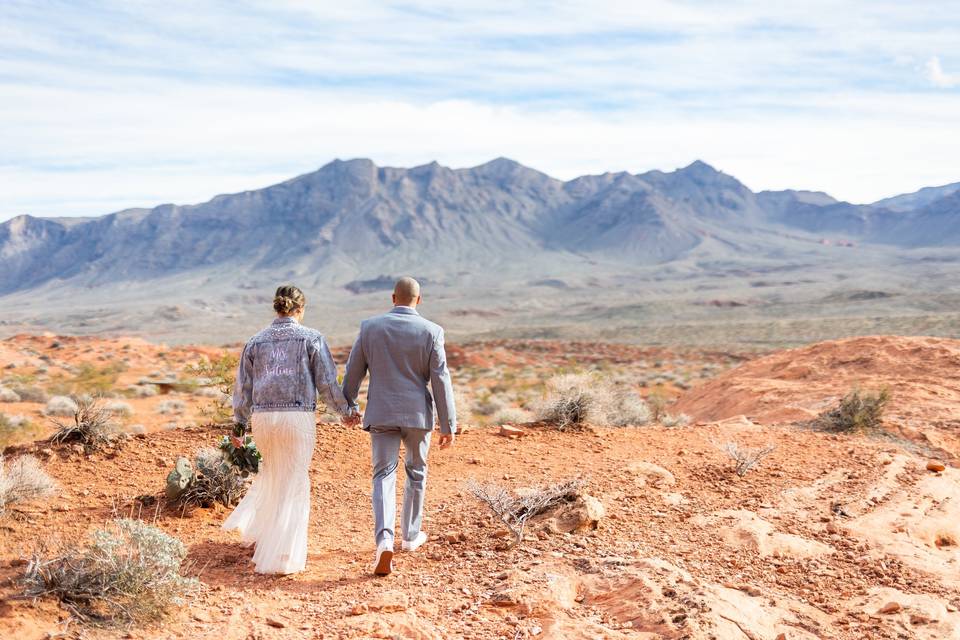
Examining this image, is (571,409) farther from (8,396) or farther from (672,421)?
(8,396)

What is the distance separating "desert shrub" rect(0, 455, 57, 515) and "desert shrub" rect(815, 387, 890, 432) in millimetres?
9894

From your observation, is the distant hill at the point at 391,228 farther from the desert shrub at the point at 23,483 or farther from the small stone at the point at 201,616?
the small stone at the point at 201,616

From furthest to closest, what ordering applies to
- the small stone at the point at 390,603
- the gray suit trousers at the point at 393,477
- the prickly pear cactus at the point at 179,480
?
the prickly pear cactus at the point at 179,480 → the gray suit trousers at the point at 393,477 → the small stone at the point at 390,603

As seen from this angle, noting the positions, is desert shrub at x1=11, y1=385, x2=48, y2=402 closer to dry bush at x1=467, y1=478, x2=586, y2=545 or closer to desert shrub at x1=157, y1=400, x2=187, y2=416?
desert shrub at x1=157, y1=400, x2=187, y2=416

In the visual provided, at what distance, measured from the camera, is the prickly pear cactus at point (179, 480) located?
20.6 feet

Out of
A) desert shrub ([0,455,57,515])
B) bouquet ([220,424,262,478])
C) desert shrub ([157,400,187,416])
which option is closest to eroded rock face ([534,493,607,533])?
bouquet ([220,424,262,478])

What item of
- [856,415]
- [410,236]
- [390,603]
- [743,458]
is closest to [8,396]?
[390,603]

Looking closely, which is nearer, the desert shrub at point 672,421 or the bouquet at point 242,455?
the bouquet at point 242,455

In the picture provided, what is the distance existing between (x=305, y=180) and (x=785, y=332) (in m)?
169

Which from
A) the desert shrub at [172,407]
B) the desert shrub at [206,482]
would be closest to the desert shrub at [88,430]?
the desert shrub at [206,482]

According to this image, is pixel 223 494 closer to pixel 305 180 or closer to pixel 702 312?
pixel 702 312

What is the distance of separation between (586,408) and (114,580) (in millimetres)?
6823

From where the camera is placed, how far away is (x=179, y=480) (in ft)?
20.6

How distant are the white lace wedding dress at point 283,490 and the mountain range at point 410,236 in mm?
127508
